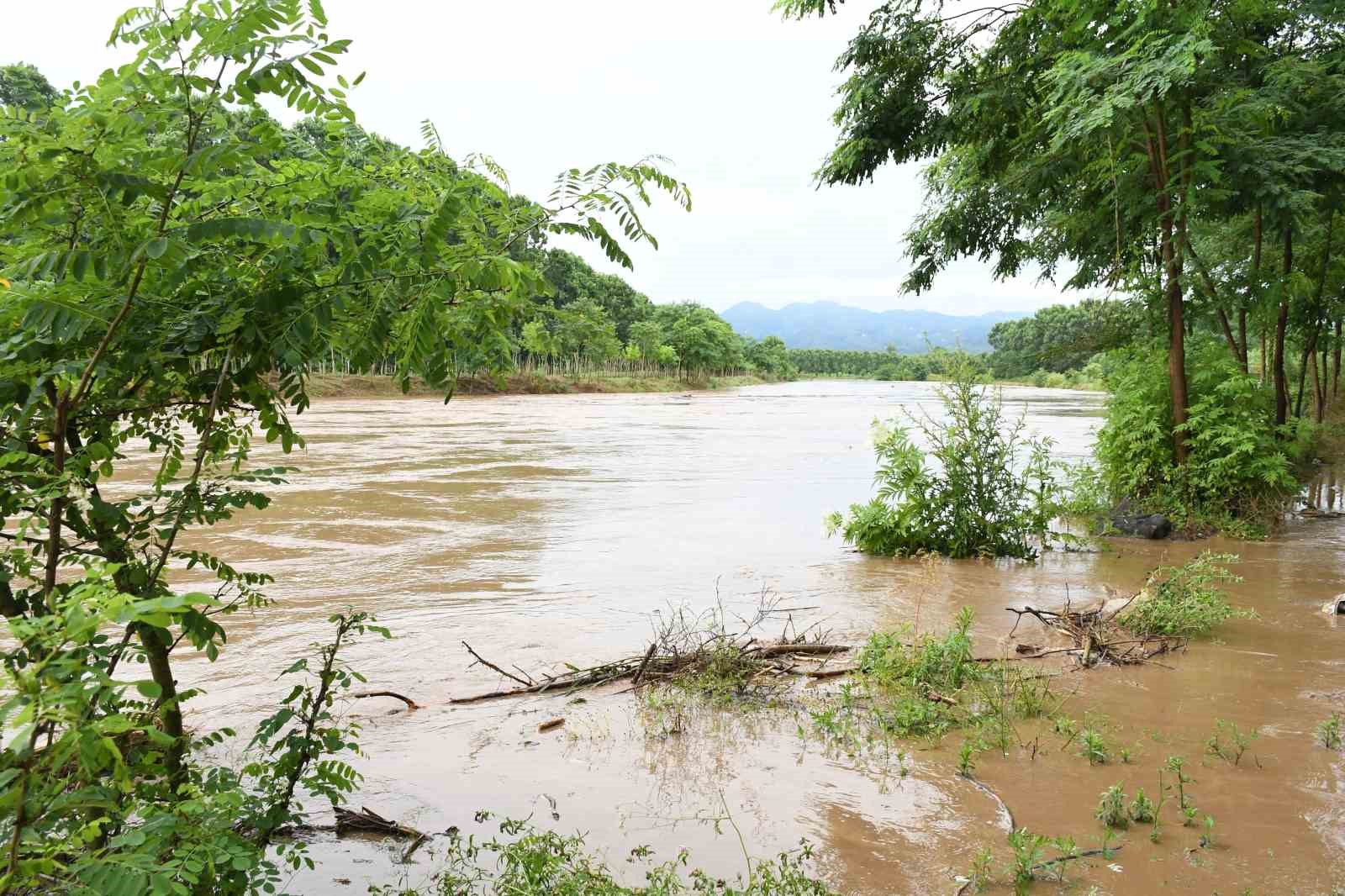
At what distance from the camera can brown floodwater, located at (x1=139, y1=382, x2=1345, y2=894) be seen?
A: 11.5ft

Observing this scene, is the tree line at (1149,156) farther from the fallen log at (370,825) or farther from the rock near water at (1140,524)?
the fallen log at (370,825)

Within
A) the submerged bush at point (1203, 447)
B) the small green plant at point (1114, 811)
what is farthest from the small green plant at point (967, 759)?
the submerged bush at point (1203, 447)

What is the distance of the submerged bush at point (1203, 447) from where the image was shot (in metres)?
10.3

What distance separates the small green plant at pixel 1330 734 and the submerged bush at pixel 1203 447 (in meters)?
6.48

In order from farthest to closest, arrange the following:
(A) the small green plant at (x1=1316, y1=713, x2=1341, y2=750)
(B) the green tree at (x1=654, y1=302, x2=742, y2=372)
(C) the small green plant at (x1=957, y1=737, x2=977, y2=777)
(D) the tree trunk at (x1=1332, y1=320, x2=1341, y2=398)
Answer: (B) the green tree at (x1=654, y1=302, x2=742, y2=372) → (D) the tree trunk at (x1=1332, y1=320, x2=1341, y2=398) → (A) the small green plant at (x1=1316, y1=713, x2=1341, y2=750) → (C) the small green plant at (x1=957, y1=737, x2=977, y2=777)

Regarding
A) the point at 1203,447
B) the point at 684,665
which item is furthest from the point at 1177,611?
the point at 1203,447

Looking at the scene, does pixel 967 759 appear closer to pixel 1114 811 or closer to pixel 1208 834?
pixel 1114 811

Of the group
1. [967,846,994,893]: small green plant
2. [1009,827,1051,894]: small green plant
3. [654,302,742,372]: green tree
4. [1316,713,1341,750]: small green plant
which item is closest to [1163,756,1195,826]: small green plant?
[1009,827,1051,894]: small green plant

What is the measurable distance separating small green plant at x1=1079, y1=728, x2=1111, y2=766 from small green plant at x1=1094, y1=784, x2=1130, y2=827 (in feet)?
1.75

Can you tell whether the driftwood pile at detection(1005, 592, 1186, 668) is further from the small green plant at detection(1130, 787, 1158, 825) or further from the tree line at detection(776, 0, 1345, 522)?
the tree line at detection(776, 0, 1345, 522)

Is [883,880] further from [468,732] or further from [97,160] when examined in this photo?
[97,160]

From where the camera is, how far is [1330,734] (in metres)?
4.38

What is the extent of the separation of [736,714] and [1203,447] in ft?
27.1

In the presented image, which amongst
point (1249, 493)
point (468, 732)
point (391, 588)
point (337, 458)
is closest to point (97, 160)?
point (468, 732)
